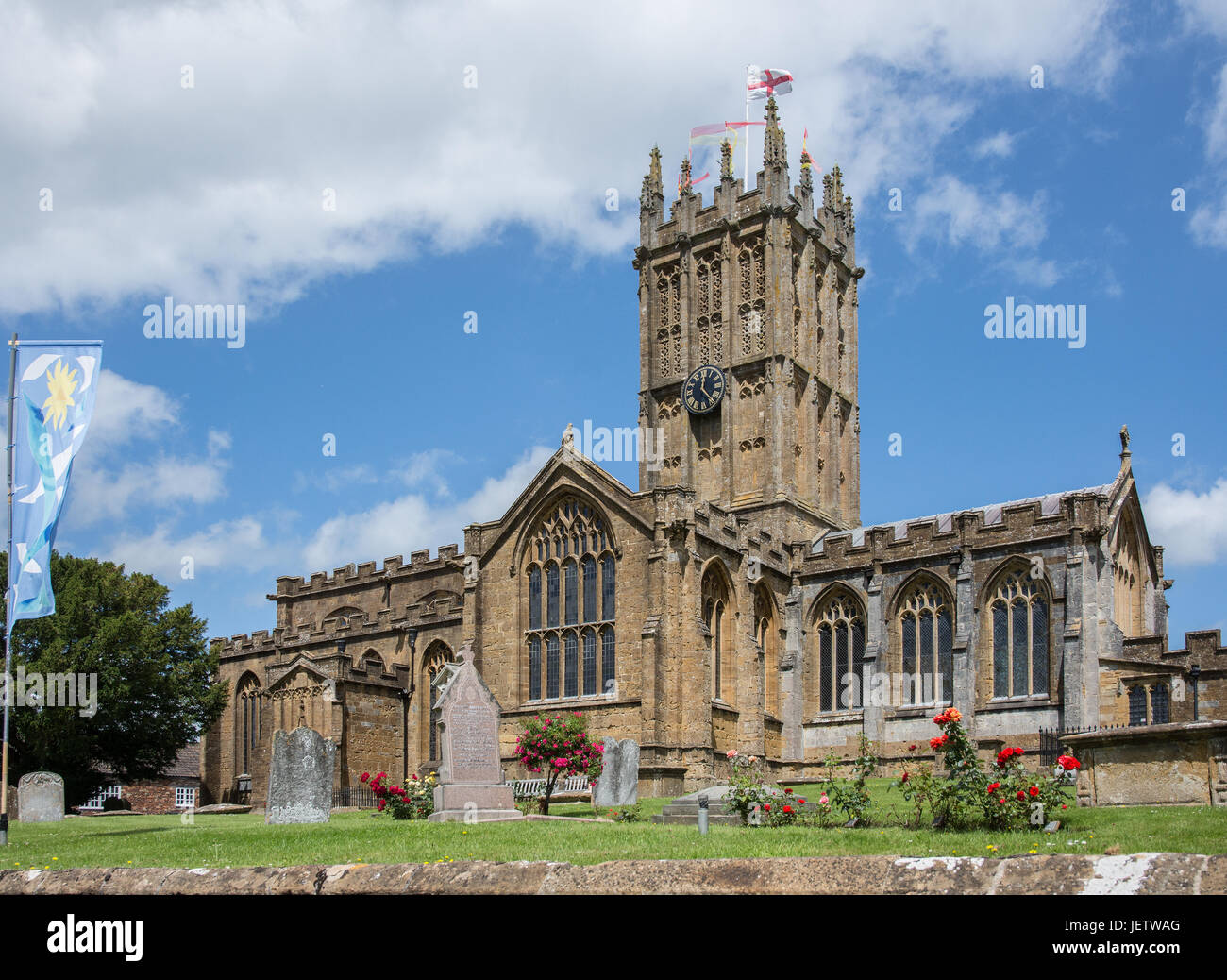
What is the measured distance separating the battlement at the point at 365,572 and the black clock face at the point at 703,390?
11151mm

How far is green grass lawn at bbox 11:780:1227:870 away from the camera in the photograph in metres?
12.7

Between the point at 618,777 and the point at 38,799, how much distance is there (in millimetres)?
13788

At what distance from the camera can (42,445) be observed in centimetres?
2080

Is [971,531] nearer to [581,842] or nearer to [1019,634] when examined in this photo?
[1019,634]

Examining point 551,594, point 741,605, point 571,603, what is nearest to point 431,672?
point 551,594

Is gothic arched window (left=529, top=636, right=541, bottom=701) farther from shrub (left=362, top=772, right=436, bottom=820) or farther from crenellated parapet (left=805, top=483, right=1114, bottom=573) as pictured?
shrub (left=362, top=772, right=436, bottom=820)

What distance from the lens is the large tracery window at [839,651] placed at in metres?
40.4

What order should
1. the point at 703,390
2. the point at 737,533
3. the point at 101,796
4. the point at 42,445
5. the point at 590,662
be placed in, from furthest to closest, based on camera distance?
the point at 703,390, the point at 101,796, the point at 737,533, the point at 590,662, the point at 42,445

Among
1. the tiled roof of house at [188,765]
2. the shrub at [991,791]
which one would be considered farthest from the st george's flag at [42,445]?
the tiled roof of house at [188,765]

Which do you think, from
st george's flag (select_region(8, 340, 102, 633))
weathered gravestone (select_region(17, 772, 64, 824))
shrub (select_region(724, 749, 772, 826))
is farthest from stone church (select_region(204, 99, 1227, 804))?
st george's flag (select_region(8, 340, 102, 633))

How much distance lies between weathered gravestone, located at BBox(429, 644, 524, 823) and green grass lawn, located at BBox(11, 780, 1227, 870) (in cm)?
218

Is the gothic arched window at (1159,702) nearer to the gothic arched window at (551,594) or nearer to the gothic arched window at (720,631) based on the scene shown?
the gothic arched window at (720,631)
